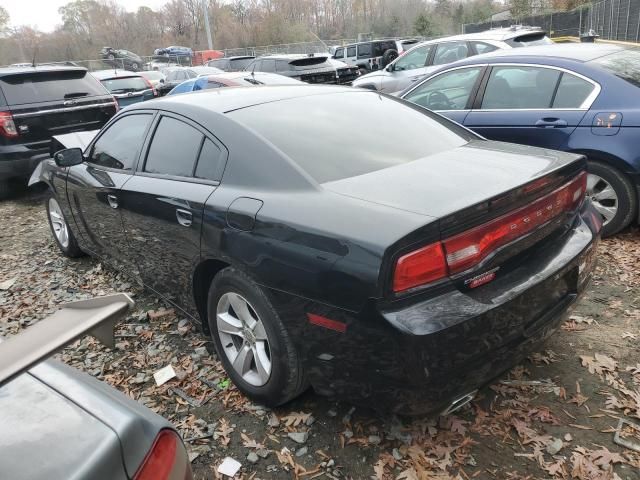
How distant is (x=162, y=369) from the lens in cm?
326

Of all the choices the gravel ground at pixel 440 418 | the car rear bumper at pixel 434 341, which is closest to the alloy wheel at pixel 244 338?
the gravel ground at pixel 440 418

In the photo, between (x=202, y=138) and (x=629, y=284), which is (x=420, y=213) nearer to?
(x=202, y=138)

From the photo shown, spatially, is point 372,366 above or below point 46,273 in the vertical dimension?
above

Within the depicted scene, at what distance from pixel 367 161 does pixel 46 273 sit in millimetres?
3802

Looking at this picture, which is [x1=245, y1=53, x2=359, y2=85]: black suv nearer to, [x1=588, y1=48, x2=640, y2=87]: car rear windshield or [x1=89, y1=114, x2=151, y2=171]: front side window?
[x1=588, y1=48, x2=640, y2=87]: car rear windshield

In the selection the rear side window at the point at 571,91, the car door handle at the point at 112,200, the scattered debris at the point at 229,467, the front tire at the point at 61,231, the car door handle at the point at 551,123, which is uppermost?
the rear side window at the point at 571,91

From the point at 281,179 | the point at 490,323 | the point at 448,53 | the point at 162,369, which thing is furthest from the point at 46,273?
the point at 448,53

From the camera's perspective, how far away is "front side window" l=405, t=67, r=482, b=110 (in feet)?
17.1

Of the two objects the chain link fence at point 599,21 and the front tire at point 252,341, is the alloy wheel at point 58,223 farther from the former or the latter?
the chain link fence at point 599,21

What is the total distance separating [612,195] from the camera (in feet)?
13.9

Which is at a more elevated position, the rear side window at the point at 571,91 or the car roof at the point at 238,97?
the car roof at the point at 238,97

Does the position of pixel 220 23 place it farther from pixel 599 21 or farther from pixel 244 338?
pixel 244 338

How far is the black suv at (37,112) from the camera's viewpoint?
7.01 meters

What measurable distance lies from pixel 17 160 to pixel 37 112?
29.0 inches
